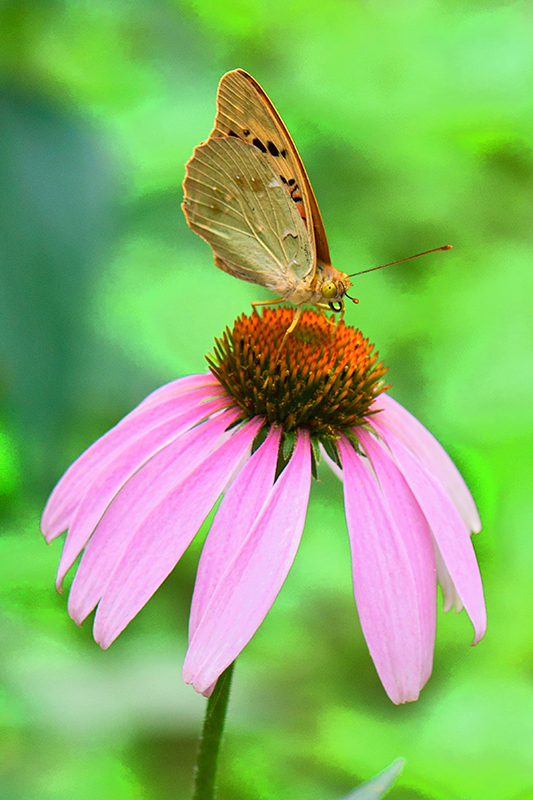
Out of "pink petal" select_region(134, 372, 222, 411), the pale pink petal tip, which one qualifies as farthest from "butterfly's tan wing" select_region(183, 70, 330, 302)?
the pale pink petal tip

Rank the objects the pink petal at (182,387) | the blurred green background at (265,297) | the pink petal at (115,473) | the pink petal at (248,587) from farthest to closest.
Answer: the blurred green background at (265,297), the pink petal at (182,387), the pink petal at (115,473), the pink petal at (248,587)

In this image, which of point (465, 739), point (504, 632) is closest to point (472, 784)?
point (465, 739)

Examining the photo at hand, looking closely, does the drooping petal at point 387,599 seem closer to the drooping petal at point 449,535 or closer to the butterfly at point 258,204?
the drooping petal at point 449,535

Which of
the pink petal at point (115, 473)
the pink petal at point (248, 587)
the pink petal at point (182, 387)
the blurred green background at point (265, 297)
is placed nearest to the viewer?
the pink petal at point (248, 587)

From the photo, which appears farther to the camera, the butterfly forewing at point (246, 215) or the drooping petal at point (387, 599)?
the butterfly forewing at point (246, 215)

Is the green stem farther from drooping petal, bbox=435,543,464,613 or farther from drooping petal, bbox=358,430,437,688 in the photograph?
drooping petal, bbox=435,543,464,613

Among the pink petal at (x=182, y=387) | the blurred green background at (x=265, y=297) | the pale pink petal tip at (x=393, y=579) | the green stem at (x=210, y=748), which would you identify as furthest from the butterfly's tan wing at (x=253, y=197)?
the blurred green background at (x=265, y=297)

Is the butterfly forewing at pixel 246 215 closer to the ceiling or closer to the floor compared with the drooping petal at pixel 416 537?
closer to the ceiling

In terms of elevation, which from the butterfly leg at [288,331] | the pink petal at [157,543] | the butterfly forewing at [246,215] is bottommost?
the pink petal at [157,543]
